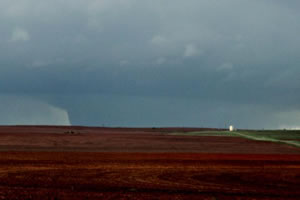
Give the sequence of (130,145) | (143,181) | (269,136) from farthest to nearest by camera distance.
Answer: (269,136), (130,145), (143,181)

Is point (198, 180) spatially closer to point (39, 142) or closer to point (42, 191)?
point (42, 191)

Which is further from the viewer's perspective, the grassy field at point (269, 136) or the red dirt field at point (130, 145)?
the grassy field at point (269, 136)

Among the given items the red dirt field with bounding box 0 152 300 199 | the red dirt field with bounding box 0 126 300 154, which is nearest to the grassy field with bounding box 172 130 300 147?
the red dirt field with bounding box 0 126 300 154

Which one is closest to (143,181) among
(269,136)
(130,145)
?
(130,145)

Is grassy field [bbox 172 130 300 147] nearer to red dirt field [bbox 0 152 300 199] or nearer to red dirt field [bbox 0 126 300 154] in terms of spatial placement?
red dirt field [bbox 0 126 300 154]

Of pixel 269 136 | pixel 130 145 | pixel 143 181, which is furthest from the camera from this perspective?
pixel 269 136

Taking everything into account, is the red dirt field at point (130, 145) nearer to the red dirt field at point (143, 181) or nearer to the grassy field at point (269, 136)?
the grassy field at point (269, 136)

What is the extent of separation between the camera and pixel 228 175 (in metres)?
25.7

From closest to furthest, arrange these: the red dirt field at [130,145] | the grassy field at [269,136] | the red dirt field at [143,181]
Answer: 1. the red dirt field at [143,181]
2. the red dirt field at [130,145]
3. the grassy field at [269,136]

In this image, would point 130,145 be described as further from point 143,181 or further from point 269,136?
point 269,136

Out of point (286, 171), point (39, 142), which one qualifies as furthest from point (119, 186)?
point (39, 142)

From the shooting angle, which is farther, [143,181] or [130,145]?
[130,145]

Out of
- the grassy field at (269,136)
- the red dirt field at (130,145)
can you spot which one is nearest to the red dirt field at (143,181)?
the red dirt field at (130,145)

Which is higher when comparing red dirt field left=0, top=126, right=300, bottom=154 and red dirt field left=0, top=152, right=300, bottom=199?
red dirt field left=0, top=126, right=300, bottom=154
